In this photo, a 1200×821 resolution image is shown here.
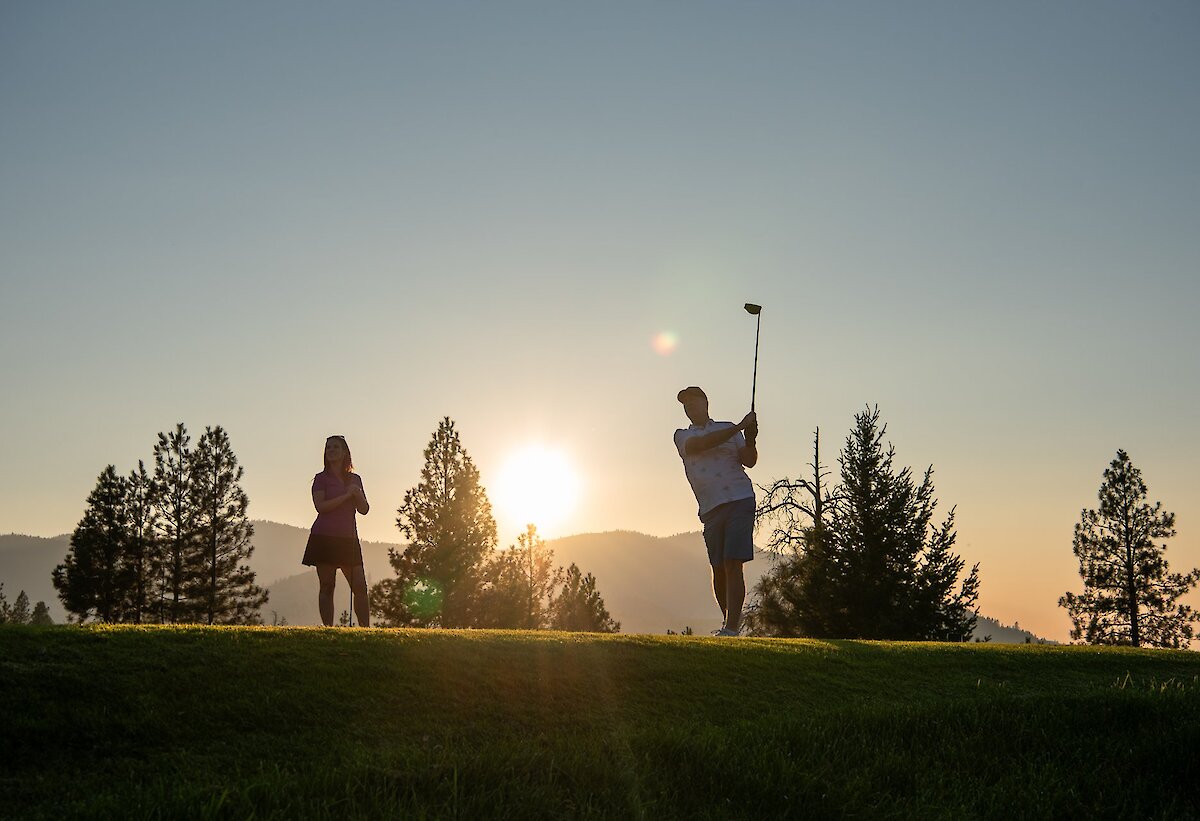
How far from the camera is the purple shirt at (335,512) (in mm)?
10633

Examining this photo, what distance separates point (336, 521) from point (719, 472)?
4710 millimetres

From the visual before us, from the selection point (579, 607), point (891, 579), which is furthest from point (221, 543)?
point (891, 579)

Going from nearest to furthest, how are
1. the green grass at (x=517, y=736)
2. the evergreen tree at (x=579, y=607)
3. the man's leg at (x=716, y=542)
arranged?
the green grass at (x=517, y=736) → the man's leg at (x=716, y=542) → the evergreen tree at (x=579, y=607)

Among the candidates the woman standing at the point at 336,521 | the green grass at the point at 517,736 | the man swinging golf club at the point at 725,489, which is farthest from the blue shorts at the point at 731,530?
the woman standing at the point at 336,521

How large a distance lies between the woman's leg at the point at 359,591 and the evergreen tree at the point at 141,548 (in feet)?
137

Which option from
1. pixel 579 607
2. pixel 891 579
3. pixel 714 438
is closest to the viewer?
pixel 714 438

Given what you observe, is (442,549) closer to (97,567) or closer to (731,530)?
(97,567)

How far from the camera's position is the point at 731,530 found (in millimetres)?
10688

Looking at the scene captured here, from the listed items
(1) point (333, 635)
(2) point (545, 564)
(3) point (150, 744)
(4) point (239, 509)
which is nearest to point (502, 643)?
(1) point (333, 635)

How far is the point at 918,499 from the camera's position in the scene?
122ft

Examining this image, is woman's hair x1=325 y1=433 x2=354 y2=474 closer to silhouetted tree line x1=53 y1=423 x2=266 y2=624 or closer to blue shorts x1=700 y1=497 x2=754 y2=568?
blue shorts x1=700 y1=497 x2=754 y2=568

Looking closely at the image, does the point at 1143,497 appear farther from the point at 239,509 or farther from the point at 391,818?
the point at 391,818

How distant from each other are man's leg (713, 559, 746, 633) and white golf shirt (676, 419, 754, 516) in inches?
29.7

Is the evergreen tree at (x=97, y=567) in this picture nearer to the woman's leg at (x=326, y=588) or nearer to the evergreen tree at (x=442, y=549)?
the evergreen tree at (x=442, y=549)
